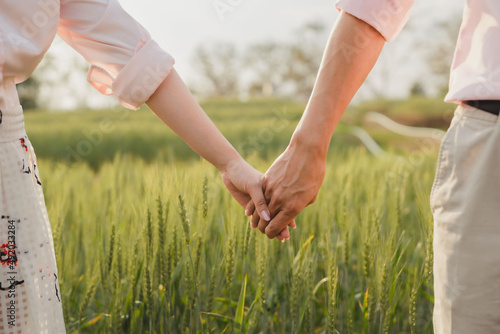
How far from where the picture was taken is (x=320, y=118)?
39.2 inches

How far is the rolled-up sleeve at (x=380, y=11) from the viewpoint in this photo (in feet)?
2.67

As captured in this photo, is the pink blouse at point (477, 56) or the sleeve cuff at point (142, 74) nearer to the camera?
the pink blouse at point (477, 56)

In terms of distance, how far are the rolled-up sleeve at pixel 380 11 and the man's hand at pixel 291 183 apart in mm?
295

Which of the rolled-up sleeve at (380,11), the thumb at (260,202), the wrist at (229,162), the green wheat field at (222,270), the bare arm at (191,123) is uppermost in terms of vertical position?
the rolled-up sleeve at (380,11)

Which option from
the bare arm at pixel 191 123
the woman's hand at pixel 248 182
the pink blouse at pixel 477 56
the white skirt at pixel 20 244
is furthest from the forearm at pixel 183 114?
the pink blouse at pixel 477 56

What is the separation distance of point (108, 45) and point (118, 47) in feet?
0.05

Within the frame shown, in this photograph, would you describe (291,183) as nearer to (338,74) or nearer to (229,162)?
(229,162)

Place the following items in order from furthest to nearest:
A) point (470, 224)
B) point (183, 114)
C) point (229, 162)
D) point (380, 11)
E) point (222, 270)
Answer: point (222, 270) < point (229, 162) < point (183, 114) < point (380, 11) < point (470, 224)

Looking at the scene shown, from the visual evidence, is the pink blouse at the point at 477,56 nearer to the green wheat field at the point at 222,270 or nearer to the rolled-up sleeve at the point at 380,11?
the rolled-up sleeve at the point at 380,11

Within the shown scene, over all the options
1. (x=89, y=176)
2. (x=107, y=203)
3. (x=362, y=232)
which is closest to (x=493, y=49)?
(x=362, y=232)

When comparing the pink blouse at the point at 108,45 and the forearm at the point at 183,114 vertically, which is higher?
the pink blouse at the point at 108,45

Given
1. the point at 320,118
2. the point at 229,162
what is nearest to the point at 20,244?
the point at 229,162

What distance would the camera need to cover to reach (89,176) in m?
2.94

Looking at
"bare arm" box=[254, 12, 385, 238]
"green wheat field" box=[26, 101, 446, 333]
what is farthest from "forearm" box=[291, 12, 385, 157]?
"green wheat field" box=[26, 101, 446, 333]
